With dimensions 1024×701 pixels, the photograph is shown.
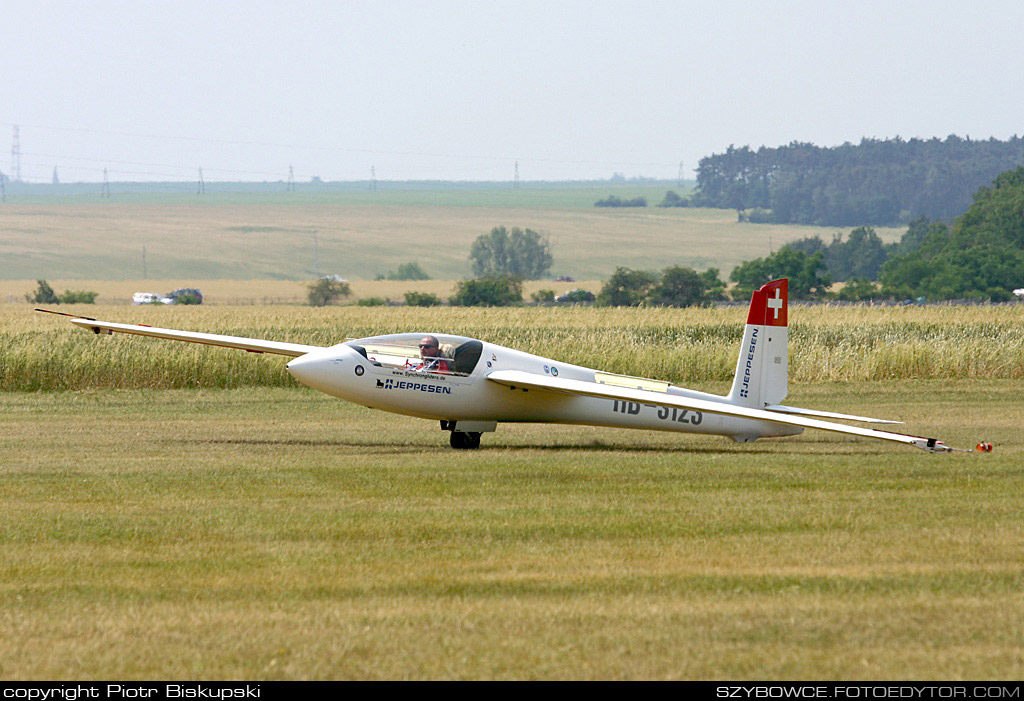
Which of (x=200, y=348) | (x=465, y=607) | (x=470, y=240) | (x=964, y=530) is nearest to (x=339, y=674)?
(x=465, y=607)

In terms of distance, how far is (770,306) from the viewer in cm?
1859

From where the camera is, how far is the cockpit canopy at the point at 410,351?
17672 millimetres

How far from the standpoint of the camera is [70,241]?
172 metres

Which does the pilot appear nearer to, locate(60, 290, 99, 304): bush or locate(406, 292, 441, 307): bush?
locate(406, 292, 441, 307): bush

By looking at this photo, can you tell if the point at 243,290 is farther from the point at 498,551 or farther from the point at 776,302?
the point at 498,551

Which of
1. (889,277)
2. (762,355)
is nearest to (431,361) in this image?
(762,355)

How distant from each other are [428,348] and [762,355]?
449cm

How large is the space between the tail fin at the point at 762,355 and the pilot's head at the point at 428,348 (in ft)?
13.2

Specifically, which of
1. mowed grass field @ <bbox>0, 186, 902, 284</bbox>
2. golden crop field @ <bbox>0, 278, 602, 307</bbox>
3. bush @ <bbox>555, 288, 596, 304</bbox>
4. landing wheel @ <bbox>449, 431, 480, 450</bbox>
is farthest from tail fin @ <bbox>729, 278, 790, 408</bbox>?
mowed grass field @ <bbox>0, 186, 902, 284</bbox>

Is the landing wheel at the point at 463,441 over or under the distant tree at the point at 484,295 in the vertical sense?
over

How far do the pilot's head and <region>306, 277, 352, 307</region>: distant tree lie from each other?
262 ft

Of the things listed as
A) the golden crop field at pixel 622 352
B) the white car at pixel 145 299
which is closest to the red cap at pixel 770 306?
the golden crop field at pixel 622 352

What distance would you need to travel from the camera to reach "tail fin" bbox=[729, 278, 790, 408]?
60.8 ft

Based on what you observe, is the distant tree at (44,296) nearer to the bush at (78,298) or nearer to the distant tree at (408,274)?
the bush at (78,298)
